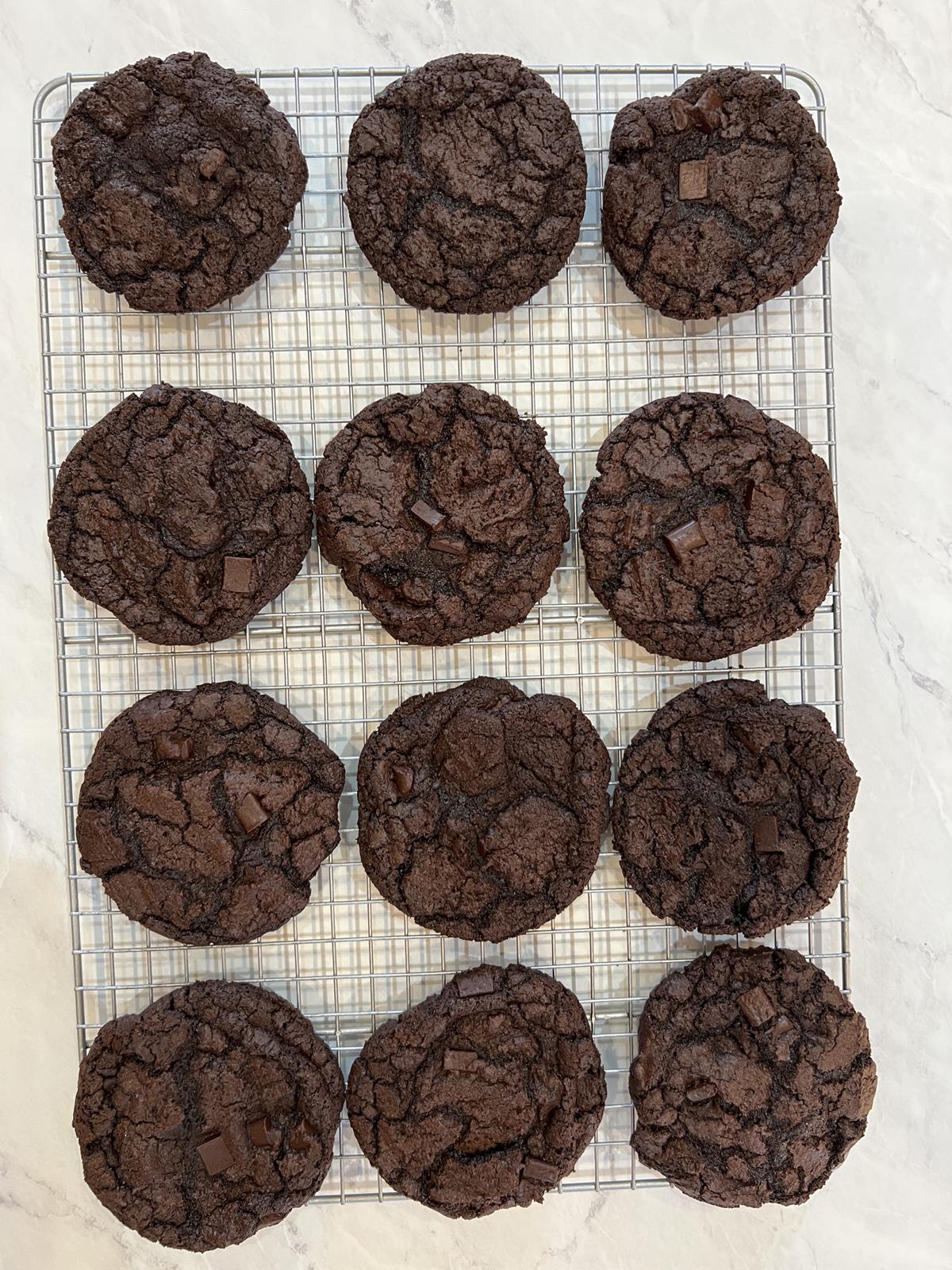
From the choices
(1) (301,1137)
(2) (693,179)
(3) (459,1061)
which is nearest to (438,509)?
(2) (693,179)

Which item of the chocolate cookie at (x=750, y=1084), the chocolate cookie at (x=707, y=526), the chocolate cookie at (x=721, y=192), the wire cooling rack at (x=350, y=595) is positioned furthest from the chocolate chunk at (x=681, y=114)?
the chocolate cookie at (x=750, y=1084)

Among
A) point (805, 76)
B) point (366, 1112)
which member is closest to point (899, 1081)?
point (366, 1112)

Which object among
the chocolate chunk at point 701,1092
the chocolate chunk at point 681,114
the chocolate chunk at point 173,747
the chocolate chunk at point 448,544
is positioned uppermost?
the chocolate chunk at point 681,114

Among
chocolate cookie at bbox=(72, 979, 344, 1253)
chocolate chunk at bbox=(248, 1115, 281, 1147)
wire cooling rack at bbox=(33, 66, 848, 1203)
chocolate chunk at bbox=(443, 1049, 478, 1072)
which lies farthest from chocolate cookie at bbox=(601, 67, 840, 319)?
chocolate chunk at bbox=(248, 1115, 281, 1147)

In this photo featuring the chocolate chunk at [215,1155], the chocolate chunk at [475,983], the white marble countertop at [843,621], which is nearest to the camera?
the chocolate chunk at [215,1155]

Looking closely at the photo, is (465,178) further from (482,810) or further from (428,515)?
(482,810)

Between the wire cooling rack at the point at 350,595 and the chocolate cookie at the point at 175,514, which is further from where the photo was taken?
the wire cooling rack at the point at 350,595

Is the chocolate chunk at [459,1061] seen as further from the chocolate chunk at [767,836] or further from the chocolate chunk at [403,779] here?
the chocolate chunk at [767,836]

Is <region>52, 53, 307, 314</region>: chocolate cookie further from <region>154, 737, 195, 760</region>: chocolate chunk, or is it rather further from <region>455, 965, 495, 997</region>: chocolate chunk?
<region>455, 965, 495, 997</region>: chocolate chunk
